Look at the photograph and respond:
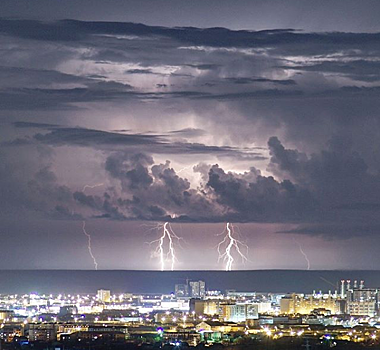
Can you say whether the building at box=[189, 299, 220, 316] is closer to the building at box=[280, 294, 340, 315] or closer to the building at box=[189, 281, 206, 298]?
the building at box=[280, 294, 340, 315]

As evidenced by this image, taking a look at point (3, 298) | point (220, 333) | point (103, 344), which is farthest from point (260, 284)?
point (103, 344)

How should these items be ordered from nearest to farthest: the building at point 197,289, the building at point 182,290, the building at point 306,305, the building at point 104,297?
the building at point 306,305 → the building at point 104,297 → the building at point 197,289 → the building at point 182,290

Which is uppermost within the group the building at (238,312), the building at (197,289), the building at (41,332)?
the building at (197,289)

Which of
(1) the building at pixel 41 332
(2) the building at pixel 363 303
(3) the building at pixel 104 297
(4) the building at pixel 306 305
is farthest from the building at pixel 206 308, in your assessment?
(3) the building at pixel 104 297

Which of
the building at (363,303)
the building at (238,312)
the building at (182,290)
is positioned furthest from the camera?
the building at (182,290)

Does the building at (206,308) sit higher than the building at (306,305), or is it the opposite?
the building at (306,305)

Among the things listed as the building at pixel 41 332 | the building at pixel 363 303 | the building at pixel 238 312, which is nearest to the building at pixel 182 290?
the building at pixel 363 303

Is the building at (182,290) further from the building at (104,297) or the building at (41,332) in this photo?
the building at (41,332)

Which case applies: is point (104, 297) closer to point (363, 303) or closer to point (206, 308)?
point (206, 308)

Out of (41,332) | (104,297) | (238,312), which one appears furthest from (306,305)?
(41,332)

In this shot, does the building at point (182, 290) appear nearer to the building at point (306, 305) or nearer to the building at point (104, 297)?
the building at point (104, 297)

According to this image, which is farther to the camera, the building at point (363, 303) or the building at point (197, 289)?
the building at point (197, 289)

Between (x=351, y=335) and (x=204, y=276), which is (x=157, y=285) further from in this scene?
(x=351, y=335)

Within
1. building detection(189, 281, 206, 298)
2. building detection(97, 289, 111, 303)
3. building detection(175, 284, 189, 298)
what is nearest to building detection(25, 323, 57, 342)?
building detection(97, 289, 111, 303)
